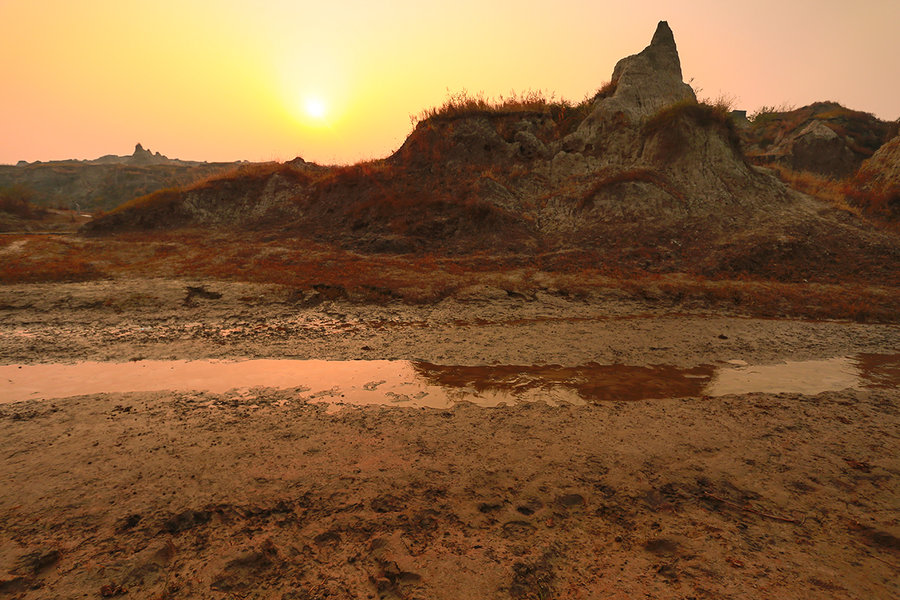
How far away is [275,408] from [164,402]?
1.55 meters

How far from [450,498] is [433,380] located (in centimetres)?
277

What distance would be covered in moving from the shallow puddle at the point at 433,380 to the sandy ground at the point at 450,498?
35cm

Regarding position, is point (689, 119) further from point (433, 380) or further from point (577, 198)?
point (433, 380)

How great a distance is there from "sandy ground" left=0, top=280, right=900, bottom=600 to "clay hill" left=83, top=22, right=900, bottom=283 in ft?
31.5

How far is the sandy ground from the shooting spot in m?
2.58

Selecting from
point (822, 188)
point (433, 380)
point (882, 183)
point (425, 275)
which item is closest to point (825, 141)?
point (882, 183)

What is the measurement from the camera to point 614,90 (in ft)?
68.7

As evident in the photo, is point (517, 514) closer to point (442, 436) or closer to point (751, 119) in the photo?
point (442, 436)

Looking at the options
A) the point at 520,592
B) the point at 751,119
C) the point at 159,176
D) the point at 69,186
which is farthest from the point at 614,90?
the point at 69,186

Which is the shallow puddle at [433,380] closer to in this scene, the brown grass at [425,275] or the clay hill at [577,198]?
the brown grass at [425,275]

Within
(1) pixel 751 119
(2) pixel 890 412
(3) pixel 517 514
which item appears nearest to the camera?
(3) pixel 517 514

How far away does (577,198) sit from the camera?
56.5 feet

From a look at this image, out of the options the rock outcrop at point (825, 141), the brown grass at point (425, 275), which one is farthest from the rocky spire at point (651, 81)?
the brown grass at point (425, 275)

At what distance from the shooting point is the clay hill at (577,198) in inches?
536
